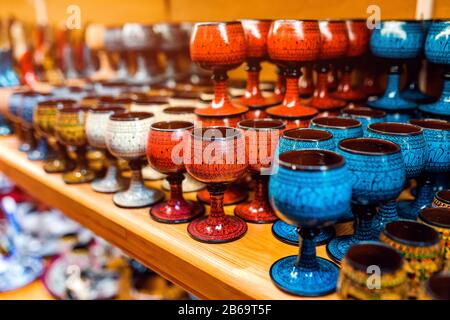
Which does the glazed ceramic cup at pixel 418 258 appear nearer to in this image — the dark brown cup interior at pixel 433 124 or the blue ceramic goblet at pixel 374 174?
the blue ceramic goblet at pixel 374 174

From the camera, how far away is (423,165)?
81cm

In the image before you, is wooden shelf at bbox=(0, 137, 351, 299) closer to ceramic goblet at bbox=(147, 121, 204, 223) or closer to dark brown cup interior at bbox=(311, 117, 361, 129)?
ceramic goblet at bbox=(147, 121, 204, 223)

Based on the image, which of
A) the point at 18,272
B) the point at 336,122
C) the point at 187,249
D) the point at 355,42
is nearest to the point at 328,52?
the point at 355,42

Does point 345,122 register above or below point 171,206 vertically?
above

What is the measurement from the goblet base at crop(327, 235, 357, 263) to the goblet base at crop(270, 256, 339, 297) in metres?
0.03

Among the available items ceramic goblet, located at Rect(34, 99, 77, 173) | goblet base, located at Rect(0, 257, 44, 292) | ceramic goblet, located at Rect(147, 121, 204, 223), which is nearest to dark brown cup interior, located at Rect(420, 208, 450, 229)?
ceramic goblet, located at Rect(147, 121, 204, 223)

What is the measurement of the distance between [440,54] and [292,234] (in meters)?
0.48

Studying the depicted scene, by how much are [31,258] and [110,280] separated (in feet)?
1.14

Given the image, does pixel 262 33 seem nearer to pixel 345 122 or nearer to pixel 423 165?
pixel 345 122

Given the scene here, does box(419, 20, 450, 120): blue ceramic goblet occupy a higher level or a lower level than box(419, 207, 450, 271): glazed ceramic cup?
higher

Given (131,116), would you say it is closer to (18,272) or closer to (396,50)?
(396,50)

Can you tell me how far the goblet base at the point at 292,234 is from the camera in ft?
2.79

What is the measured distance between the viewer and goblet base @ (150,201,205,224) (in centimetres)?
97

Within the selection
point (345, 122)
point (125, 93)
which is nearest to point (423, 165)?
point (345, 122)
